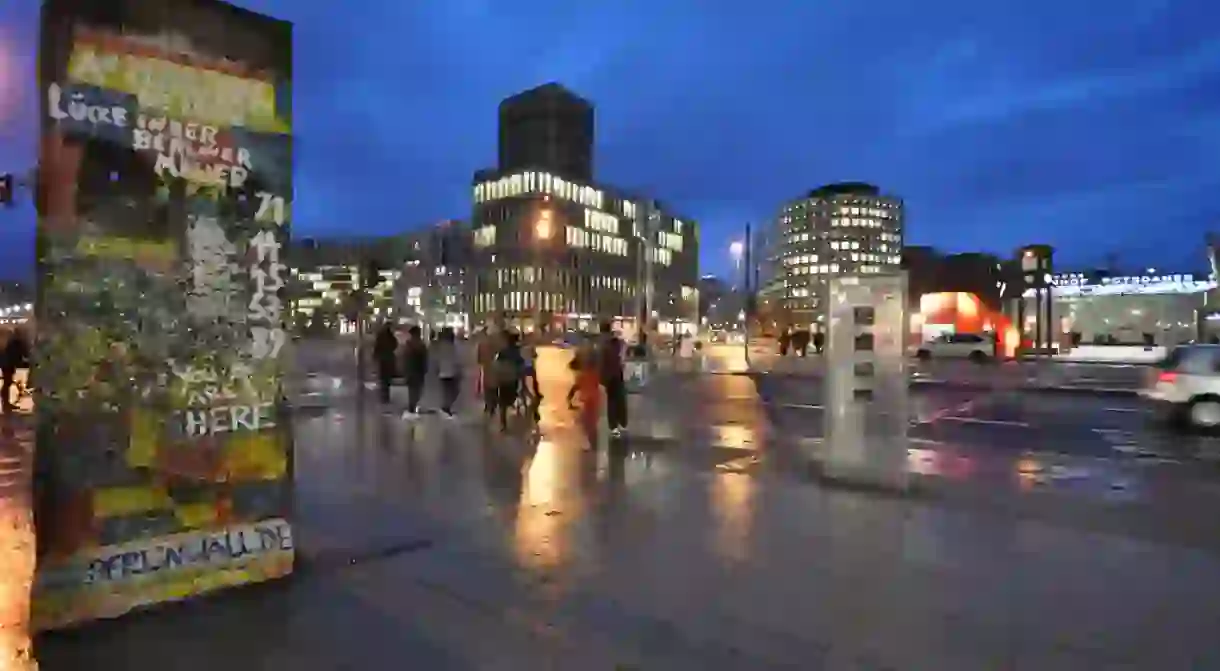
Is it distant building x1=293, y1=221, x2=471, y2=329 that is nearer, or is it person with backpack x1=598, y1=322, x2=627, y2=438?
person with backpack x1=598, y1=322, x2=627, y2=438

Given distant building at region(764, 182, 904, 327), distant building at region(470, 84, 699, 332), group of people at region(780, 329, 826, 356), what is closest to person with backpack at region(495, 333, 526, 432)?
group of people at region(780, 329, 826, 356)

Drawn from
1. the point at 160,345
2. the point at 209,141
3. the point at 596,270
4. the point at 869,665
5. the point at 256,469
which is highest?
the point at 596,270

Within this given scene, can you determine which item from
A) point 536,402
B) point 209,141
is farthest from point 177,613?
point 536,402

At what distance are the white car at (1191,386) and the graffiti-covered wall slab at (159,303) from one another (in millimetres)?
15328

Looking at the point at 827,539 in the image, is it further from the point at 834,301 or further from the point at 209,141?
the point at 209,141

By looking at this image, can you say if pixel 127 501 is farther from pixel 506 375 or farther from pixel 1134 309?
pixel 1134 309

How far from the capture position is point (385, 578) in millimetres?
5977

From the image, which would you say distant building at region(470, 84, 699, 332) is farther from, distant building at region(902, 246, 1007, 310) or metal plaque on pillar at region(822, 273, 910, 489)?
metal plaque on pillar at region(822, 273, 910, 489)

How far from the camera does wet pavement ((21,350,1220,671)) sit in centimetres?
470

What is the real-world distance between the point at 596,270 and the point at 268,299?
131346mm

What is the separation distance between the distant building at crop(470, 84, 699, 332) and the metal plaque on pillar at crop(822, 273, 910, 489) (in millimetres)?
102362

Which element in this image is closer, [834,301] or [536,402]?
[834,301]

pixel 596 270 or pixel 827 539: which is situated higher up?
pixel 596 270

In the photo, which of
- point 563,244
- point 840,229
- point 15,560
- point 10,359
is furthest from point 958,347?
point 840,229
